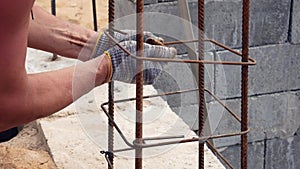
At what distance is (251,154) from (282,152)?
0.76ft

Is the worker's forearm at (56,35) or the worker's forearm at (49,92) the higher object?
the worker's forearm at (56,35)

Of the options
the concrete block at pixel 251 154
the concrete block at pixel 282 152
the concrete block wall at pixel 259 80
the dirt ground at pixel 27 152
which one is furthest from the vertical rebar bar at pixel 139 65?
the concrete block at pixel 282 152

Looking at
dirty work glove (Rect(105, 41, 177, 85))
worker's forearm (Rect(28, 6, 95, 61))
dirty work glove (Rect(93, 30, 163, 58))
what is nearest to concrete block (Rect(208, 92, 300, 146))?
worker's forearm (Rect(28, 6, 95, 61))

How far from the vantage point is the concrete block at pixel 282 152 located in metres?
3.92

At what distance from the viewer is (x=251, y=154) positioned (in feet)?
12.7

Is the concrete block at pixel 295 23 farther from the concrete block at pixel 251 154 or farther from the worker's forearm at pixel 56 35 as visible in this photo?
the worker's forearm at pixel 56 35

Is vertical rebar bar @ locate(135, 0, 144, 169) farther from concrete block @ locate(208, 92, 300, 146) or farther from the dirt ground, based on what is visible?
concrete block @ locate(208, 92, 300, 146)

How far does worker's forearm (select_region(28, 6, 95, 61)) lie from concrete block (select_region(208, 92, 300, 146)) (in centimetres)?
152

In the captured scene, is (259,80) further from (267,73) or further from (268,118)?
(268,118)

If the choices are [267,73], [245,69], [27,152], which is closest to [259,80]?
[267,73]

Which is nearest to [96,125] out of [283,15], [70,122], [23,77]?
[70,122]

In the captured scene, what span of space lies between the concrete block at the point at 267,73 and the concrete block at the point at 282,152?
367 mm

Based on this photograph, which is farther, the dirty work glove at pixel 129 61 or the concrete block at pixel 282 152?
the concrete block at pixel 282 152

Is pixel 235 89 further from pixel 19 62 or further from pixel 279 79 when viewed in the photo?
pixel 19 62
